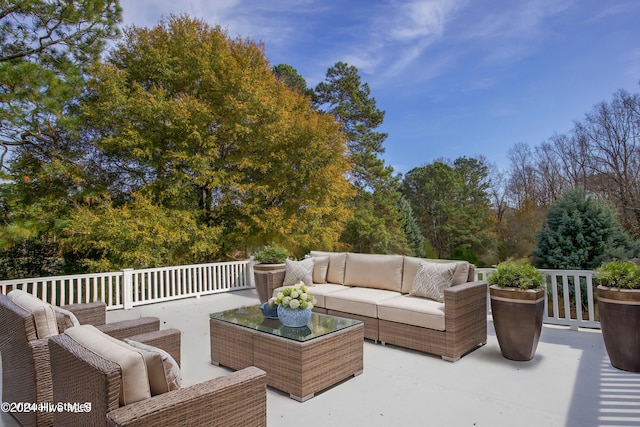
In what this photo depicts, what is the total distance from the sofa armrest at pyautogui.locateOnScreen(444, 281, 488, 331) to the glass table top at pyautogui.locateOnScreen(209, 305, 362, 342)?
35.4 inches

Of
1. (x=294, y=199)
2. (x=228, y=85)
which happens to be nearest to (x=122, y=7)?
(x=228, y=85)

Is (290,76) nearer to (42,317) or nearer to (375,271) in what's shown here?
(375,271)

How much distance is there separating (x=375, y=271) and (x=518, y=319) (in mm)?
1757

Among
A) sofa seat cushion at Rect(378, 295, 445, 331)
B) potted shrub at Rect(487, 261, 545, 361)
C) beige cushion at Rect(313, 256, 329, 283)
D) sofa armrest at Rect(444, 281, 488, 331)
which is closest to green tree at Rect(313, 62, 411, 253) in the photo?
beige cushion at Rect(313, 256, 329, 283)

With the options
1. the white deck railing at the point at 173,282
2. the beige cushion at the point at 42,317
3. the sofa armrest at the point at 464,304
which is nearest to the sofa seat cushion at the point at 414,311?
the sofa armrest at the point at 464,304

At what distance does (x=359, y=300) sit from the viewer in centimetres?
412

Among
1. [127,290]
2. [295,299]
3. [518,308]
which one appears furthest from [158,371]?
[127,290]

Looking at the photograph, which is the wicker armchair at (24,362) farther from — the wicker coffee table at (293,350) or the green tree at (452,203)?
the green tree at (452,203)

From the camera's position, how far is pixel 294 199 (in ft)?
33.8

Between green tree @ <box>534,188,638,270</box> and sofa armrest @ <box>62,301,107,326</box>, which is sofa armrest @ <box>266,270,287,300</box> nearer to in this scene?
sofa armrest @ <box>62,301,107,326</box>

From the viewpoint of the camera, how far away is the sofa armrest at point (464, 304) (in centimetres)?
337

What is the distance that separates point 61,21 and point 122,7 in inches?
55.0

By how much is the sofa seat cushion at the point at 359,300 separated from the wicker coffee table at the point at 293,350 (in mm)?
796

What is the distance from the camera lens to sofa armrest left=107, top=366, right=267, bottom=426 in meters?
1.29
